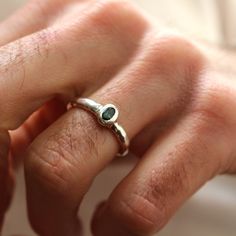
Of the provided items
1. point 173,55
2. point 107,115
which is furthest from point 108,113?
point 173,55

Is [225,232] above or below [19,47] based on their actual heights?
below

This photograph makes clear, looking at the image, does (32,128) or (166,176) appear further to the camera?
(32,128)

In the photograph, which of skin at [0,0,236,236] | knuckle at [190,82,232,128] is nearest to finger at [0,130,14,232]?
skin at [0,0,236,236]

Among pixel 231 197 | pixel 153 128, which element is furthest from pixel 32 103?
pixel 231 197

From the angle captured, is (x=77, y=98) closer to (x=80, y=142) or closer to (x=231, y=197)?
(x=80, y=142)

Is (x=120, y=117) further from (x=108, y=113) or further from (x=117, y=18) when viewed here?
(x=117, y=18)
